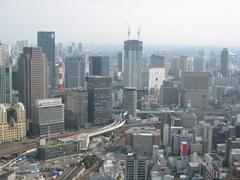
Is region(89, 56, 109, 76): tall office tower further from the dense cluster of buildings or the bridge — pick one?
the bridge

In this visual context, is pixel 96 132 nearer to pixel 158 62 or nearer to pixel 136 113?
pixel 136 113

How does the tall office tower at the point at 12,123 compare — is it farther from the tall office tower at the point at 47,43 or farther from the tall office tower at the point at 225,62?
the tall office tower at the point at 225,62

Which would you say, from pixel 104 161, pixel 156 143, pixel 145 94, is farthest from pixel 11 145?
pixel 145 94

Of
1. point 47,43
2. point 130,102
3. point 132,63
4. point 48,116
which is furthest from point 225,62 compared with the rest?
point 48,116

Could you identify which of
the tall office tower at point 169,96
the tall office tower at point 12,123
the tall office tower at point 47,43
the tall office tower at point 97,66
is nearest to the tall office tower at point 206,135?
the tall office tower at point 12,123

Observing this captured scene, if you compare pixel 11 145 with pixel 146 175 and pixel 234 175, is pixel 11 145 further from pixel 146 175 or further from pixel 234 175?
pixel 234 175

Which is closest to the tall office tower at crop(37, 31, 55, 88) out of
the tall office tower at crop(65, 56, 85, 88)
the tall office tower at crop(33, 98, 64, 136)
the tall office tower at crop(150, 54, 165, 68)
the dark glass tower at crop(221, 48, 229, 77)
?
the tall office tower at crop(65, 56, 85, 88)
